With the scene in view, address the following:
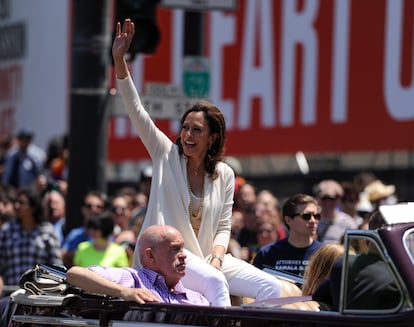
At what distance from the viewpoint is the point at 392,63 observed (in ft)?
53.3

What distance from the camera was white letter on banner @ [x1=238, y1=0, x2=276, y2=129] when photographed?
749 inches

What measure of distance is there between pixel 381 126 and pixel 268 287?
9747 millimetres

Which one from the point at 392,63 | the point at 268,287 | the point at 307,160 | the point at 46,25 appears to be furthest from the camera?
the point at 46,25

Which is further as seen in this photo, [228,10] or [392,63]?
[392,63]

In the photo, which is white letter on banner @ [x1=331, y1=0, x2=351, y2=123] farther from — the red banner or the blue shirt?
the blue shirt

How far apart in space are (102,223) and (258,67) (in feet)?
26.6

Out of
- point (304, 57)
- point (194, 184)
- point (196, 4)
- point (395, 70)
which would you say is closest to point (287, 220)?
point (194, 184)

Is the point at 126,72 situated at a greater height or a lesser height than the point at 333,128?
greater

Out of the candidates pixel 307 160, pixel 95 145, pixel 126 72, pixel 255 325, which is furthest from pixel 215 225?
pixel 307 160

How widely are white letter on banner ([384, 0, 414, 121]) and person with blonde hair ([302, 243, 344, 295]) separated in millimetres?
8711

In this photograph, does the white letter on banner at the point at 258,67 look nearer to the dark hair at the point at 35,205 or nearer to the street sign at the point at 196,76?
the street sign at the point at 196,76

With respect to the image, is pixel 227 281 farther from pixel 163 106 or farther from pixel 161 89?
pixel 161 89

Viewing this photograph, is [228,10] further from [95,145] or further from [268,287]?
[268,287]

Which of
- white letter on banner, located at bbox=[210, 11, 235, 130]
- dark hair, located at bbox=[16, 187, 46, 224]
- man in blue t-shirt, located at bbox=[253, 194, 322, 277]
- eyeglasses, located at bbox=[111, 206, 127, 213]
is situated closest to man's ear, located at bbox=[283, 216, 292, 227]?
man in blue t-shirt, located at bbox=[253, 194, 322, 277]
